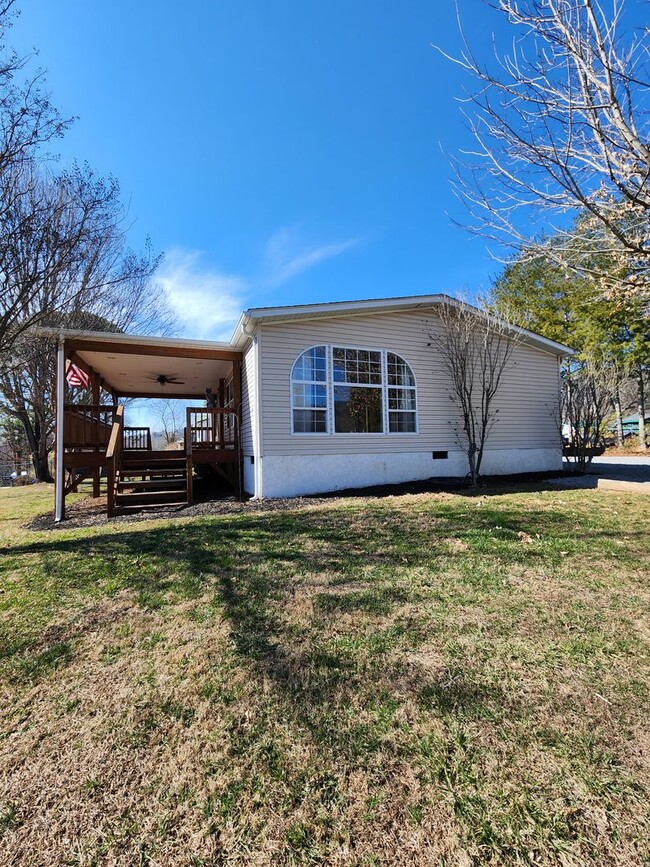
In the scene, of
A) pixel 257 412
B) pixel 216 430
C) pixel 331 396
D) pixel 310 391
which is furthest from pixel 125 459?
pixel 216 430

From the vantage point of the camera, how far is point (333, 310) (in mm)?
8172

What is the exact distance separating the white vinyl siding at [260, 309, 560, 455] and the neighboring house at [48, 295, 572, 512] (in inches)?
0.9

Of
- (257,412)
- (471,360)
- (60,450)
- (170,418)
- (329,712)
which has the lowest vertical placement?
(329,712)

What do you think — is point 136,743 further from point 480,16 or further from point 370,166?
point 370,166

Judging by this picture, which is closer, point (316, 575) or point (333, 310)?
point (316, 575)

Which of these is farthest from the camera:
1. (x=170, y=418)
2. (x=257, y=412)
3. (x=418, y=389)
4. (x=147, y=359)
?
(x=170, y=418)

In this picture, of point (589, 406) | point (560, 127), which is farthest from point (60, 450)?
point (589, 406)

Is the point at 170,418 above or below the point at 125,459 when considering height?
above

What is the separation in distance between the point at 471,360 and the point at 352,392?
3161mm

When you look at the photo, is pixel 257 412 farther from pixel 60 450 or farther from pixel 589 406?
pixel 589 406

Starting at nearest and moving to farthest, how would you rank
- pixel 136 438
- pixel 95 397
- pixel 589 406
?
pixel 95 397
pixel 589 406
pixel 136 438

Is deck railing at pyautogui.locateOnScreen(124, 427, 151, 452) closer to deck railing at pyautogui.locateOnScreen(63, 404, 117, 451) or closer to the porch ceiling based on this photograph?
the porch ceiling

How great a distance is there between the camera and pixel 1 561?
14.4ft

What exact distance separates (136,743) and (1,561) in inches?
149
